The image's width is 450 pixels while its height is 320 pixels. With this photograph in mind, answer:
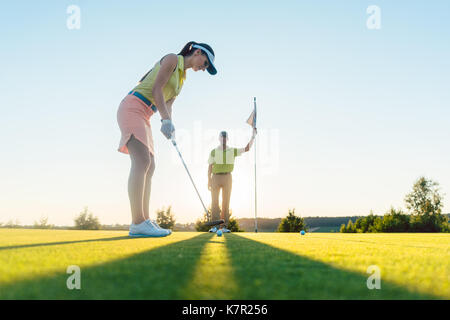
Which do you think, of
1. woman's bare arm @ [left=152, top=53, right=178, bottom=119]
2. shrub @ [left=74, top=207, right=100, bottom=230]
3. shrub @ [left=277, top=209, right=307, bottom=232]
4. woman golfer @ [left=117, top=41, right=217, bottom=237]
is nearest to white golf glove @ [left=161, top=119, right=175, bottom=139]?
woman golfer @ [left=117, top=41, right=217, bottom=237]

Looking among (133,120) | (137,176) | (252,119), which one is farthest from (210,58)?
(252,119)

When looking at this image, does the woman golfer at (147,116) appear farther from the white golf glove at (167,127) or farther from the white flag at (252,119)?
the white flag at (252,119)

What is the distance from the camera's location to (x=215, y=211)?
25.8 feet

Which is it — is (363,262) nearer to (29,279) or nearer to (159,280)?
(159,280)

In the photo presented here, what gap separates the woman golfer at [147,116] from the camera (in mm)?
4000

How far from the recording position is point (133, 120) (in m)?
4.15

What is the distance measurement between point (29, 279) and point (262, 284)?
846 millimetres

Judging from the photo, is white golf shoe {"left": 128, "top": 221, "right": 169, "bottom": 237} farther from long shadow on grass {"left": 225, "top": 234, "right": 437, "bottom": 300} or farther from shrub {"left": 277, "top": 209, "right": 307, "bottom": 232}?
shrub {"left": 277, "top": 209, "right": 307, "bottom": 232}

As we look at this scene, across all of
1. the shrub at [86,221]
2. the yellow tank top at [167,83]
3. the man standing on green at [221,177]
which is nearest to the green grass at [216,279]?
the yellow tank top at [167,83]

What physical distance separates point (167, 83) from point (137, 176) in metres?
1.31

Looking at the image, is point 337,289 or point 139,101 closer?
point 337,289

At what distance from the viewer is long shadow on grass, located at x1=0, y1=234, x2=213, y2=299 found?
1053 millimetres

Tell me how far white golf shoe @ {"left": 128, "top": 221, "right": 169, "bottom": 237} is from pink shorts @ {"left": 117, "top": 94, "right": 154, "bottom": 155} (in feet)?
2.99
